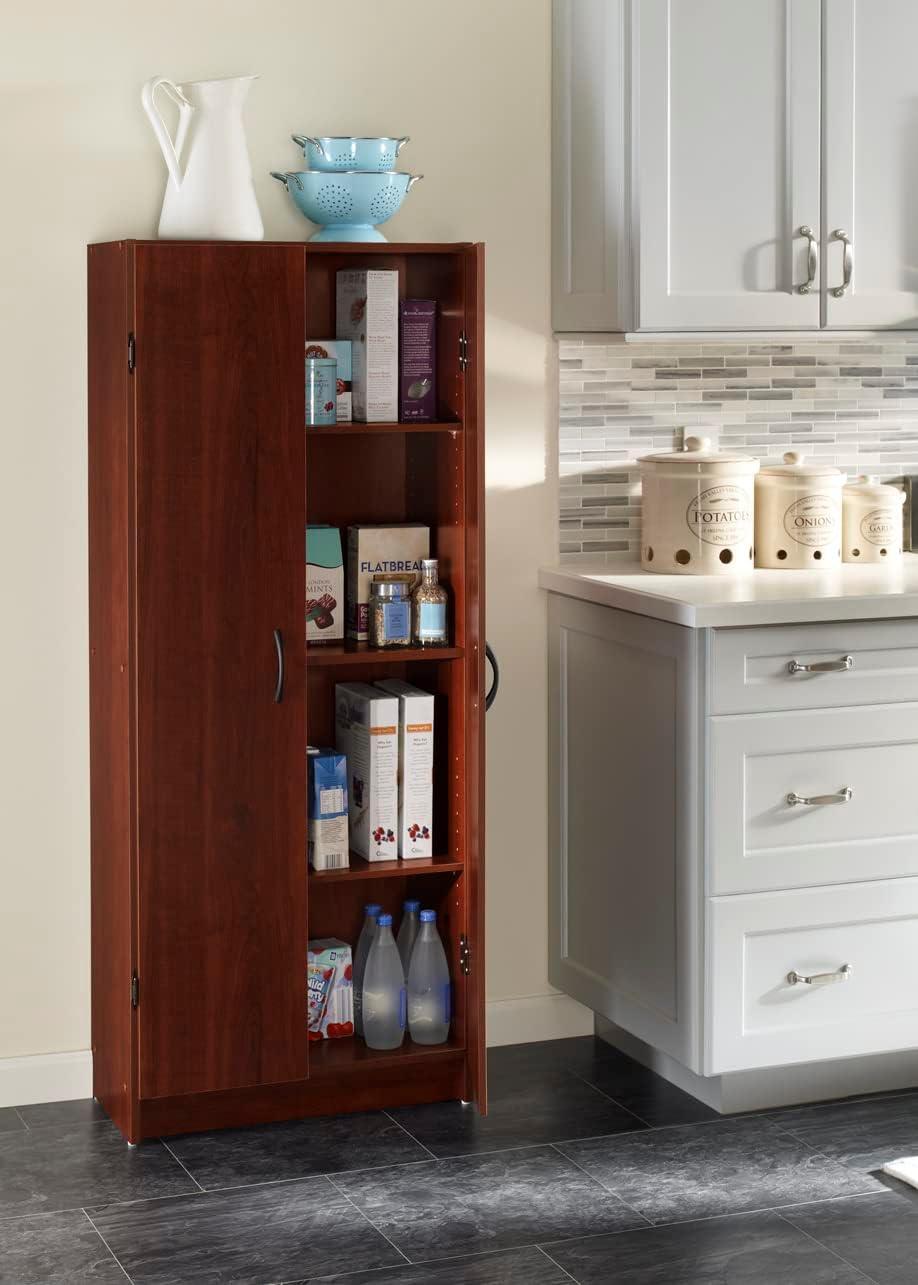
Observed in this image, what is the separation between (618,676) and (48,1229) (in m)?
1.34

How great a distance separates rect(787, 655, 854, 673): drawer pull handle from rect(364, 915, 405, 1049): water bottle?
0.86 meters

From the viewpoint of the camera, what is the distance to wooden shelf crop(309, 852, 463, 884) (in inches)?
114

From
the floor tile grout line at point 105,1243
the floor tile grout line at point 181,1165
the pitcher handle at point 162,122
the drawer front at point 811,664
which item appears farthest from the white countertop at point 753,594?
the floor tile grout line at point 105,1243

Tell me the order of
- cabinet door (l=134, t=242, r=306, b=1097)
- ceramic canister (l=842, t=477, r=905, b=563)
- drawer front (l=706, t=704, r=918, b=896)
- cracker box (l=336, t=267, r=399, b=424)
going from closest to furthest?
cabinet door (l=134, t=242, r=306, b=1097) < drawer front (l=706, t=704, r=918, b=896) < cracker box (l=336, t=267, r=399, b=424) < ceramic canister (l=842, t=477, r=905, b=563)

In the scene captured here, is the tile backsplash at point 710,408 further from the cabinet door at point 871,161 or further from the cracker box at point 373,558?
the cracker box at point 373,558

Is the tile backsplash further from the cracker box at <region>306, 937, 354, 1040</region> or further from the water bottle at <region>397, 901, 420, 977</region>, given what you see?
the cracker box at <region>306, 937, 354, 1040</region>

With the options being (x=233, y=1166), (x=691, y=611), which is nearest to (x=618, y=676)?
(x=691, y=611)

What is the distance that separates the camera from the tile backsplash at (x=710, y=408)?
330cm

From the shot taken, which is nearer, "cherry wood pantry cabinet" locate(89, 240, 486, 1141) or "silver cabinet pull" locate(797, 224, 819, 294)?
"cherry wood pantry cabinet" locate(89, 240, 486, 1141)

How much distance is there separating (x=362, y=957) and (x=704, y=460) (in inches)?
44.4

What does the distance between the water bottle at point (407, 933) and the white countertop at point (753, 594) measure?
66cm

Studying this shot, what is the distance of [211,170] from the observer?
9.29 ft

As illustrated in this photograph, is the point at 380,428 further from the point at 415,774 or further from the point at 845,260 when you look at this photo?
the point at 845,260

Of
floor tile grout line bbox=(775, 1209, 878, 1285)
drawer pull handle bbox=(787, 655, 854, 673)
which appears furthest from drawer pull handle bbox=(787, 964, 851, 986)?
drawer pull handle bbox=(787, 655, 854, 673)
